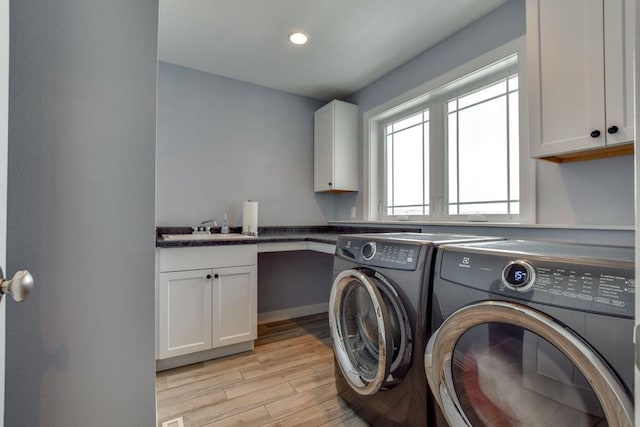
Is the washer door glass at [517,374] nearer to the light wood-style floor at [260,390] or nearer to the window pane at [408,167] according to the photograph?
the light wood-style floor at [260,390]

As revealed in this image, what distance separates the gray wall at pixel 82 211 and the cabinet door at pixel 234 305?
1.19 m

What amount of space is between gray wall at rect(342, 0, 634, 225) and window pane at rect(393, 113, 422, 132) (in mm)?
282

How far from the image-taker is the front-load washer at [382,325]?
44.0 inches

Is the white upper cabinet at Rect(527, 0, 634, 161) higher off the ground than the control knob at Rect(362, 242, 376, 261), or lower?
higher

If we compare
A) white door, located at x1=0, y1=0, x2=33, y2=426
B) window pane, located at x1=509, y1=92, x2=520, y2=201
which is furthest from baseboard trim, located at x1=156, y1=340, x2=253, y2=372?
window pane, located at x1=509, y1=92, x2=520, y2=201

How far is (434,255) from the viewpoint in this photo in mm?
1114

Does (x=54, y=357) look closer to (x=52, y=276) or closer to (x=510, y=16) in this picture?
(x=52, y=276)

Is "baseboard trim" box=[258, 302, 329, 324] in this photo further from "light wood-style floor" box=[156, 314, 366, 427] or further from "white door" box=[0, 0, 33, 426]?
"white door" box=[0, 0, 33, 426]

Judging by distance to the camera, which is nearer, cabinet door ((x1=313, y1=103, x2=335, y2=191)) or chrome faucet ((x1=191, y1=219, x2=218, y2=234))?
chrome faucet ((x1=191, y1=219, x2=218, y2=234))

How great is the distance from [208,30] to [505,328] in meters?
2.47

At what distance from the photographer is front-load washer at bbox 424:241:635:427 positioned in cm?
65

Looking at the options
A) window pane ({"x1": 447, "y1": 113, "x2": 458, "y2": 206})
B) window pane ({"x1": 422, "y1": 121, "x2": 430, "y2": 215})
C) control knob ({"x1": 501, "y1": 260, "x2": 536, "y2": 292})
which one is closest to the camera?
control knob ({"x1": 501, "y1": 260, "x2": 536, "y2": 292})

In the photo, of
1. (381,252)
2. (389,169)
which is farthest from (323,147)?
(381,252)

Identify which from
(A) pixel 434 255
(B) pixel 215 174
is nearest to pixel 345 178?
(B) pixel 215 174
